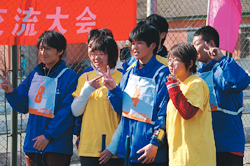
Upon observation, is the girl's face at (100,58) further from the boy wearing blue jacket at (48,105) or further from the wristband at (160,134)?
the wristband at (160,134)

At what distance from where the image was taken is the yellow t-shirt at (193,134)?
6.33 ft

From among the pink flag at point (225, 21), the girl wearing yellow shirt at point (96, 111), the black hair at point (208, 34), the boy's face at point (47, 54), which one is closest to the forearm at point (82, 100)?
the girl wearing yellow shirt at point (96, 111)

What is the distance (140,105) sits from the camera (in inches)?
83.7

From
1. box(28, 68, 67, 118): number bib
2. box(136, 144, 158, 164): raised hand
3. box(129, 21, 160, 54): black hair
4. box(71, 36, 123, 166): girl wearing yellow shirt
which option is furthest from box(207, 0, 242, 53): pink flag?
box(28, 68, 67, 118): number bib

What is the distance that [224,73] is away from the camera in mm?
2252

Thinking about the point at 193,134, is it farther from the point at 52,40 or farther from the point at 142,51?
the point at 52,40

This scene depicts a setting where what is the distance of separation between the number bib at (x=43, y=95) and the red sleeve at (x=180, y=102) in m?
1.08

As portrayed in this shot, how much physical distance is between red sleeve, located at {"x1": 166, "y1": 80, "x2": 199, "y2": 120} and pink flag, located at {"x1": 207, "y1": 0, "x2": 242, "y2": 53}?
4.96ft

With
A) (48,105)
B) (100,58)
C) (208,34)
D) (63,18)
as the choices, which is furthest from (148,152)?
(63,18)

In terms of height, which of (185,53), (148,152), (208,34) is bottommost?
(148,152)

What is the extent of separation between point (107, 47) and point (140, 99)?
57cm

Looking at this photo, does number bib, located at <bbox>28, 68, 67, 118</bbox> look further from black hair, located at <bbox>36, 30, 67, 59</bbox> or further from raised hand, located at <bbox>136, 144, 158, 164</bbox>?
Answer: raised hand, located at <bbox>136, 144, 158, 164</bbox>

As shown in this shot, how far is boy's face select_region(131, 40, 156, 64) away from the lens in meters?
2.24

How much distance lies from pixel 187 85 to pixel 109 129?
741mm
